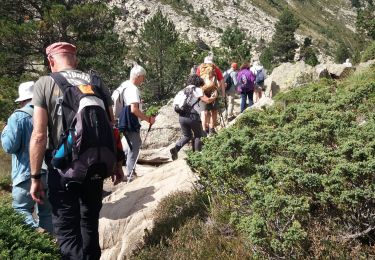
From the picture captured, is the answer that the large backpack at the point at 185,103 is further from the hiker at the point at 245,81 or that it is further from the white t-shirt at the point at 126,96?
the hiker at the point at 245,81

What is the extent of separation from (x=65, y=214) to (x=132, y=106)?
233cm

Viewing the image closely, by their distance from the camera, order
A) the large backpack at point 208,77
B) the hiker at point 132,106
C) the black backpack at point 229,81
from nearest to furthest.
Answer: the hiker at point 132,106 < the large backpack at point 208,77 < the black backpack at point 229,81

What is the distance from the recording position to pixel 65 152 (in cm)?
294

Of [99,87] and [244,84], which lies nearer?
[99,87]

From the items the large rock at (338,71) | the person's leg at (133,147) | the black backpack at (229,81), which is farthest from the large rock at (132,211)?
the large rock at (338,71)

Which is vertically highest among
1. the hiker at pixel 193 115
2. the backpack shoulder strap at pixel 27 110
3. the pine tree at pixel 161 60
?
the backpack shoulder strap at pixel 27 110

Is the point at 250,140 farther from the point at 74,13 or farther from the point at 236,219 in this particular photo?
the point at 74,13

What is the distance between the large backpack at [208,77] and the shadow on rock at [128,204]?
102 inches

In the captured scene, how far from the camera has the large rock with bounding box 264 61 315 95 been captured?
42.1ft

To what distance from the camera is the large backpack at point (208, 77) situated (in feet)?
23.8

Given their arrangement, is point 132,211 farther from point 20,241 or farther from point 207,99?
point 207,99

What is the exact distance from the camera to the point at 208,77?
741 centimetres

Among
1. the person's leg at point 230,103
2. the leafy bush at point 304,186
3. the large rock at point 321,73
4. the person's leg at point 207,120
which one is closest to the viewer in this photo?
the leafy bush at point 304,186

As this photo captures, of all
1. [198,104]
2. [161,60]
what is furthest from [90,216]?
[161,60]
